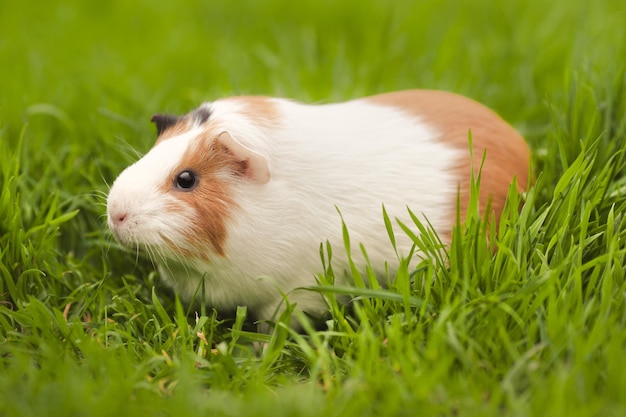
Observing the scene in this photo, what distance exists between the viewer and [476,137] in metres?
3.00

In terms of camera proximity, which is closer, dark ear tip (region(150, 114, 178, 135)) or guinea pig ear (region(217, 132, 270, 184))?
guinea pig ear (region(217, 132, 270, 184))

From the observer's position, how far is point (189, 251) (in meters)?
2.59

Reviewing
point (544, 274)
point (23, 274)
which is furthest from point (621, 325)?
point (23, 274)

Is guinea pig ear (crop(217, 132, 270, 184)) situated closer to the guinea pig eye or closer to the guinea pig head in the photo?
the guinea pig head

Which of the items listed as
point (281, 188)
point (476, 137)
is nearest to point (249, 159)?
point (281, 188)

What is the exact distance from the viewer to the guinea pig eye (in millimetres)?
2588

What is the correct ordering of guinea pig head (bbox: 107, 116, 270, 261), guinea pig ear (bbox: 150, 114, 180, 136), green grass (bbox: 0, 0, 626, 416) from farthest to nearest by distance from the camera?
guinea pig ear (bbox: 150, 114, 180, 136), guinea pig head (bbox: 107, 116, 270, 261), green grass (bbox: 0, 0, 626, 416)

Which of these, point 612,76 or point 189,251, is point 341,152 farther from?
point 612,76

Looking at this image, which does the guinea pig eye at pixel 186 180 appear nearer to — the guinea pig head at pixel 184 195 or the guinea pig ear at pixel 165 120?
the guinea pig head at pixel 184 195

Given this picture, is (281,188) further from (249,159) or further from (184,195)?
(184,195)

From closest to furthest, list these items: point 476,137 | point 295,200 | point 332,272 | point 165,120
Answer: point 332,272
point 295,200
point 165,120
point 476,137

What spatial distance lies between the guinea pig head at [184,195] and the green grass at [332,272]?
0.24 metres

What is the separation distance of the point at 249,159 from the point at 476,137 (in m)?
1.03

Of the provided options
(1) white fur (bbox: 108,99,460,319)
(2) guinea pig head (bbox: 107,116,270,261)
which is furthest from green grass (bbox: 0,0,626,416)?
(2) guinea pig head (bbox: 107,116,270,261)
